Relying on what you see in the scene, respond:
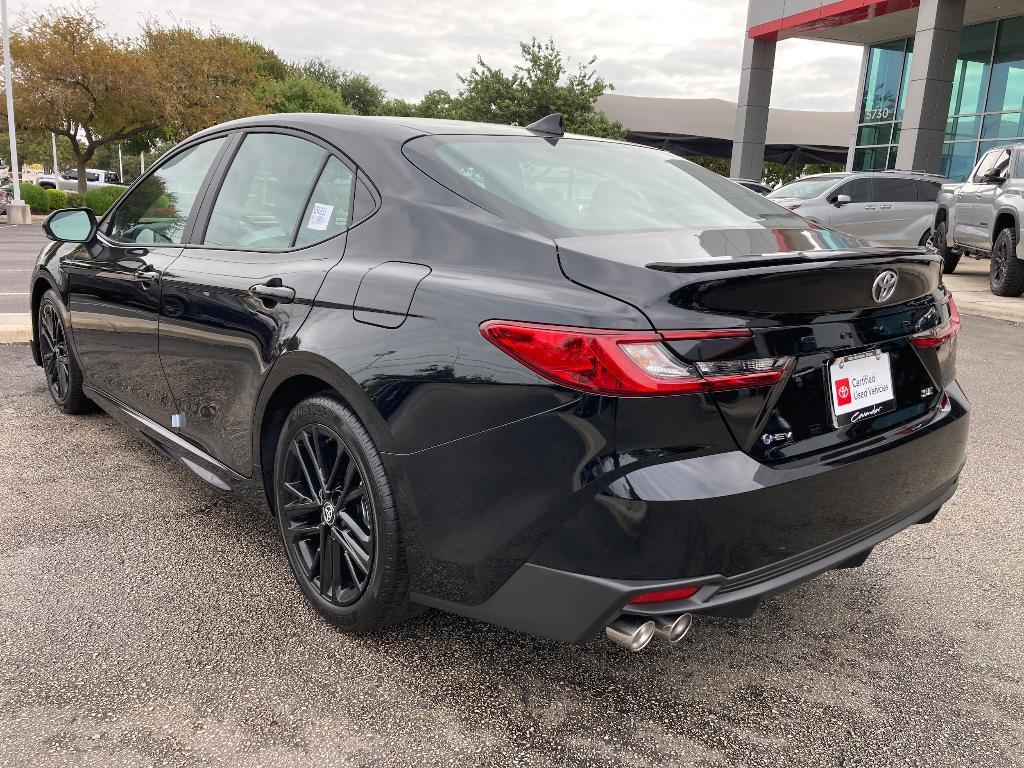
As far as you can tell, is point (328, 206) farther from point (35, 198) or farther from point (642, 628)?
point (35, 198)

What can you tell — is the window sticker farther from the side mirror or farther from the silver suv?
the silver suv

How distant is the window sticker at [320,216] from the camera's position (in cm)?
262

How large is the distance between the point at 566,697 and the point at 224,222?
206cm

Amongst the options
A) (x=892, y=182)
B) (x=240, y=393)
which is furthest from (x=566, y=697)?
(x=892, y=182)

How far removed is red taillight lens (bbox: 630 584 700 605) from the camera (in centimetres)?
185

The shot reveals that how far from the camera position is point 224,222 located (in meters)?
3.07

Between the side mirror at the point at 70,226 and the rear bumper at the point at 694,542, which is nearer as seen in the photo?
the rear bumper at the point at 694,542

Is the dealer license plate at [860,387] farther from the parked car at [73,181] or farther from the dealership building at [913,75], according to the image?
the parked car at [73,181]

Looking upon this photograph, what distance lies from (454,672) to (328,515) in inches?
23.2

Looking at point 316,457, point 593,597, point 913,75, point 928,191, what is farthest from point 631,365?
point 913,75

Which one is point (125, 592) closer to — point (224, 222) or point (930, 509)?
point (224, 222)

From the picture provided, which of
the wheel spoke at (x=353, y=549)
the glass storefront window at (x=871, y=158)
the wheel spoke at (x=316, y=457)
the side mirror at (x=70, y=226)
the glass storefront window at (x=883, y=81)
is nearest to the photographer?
the wheel spoke at (x=353, y=549)

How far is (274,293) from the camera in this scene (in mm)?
2586

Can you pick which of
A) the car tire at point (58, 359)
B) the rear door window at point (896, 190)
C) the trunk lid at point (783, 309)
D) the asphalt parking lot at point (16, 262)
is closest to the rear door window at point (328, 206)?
the trunk lid at point (783, 309)
